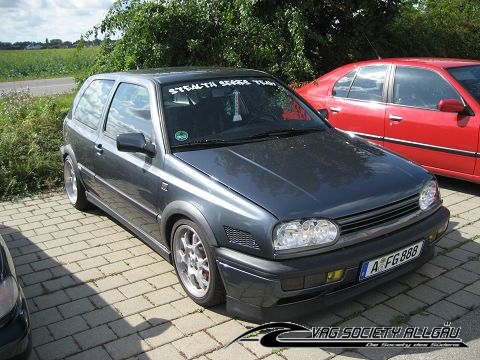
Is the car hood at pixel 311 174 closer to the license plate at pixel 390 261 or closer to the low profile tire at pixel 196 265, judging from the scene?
the license plate at pixel 390 261

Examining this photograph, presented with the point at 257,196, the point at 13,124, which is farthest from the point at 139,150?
the point at 13,124

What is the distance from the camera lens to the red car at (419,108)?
17.4 feet

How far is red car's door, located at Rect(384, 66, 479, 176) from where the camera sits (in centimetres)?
530

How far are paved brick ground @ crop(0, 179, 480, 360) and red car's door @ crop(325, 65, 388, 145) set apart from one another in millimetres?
1681

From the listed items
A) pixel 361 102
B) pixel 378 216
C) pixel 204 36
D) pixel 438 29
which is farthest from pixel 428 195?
pixel 438 29

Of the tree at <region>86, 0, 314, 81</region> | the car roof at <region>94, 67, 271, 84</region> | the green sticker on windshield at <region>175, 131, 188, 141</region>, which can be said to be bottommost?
the green sticker on windshield at <region>175, 131, 188, 141</region>

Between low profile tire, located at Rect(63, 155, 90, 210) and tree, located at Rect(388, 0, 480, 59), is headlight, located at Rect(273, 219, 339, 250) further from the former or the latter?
tree, located at Rect(388, 0, 480, 59)

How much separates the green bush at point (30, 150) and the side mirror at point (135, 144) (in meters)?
3.47

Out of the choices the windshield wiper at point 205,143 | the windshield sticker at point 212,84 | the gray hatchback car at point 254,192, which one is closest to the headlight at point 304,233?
the gray hatchback car at point 254,192

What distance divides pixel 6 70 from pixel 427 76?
1399 inches

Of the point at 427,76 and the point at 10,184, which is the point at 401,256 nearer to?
the point at 427,76

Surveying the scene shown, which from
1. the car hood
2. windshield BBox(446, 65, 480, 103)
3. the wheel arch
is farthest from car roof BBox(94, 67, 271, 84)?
windshield BBox(446, 65, 480, 103)

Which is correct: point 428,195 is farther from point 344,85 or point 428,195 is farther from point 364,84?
point 344,85

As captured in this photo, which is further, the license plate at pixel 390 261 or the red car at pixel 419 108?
the red car at pixel 419 108
